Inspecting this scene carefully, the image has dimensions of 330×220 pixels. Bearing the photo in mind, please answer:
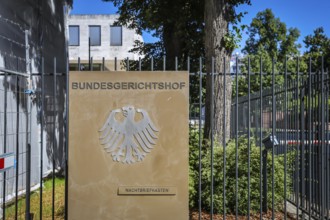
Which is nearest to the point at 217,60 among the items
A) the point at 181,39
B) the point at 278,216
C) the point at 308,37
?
the point at 278,216

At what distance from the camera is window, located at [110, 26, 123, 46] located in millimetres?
44188

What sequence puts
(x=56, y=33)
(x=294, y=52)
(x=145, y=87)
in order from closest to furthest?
(x=145, y=87)
(x=56, y=33)
(x=294, y=52)

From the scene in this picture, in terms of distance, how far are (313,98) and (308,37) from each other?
1932 inches

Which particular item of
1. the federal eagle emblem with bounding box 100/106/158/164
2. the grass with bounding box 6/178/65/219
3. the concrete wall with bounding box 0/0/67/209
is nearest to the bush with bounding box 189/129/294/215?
the federal eagle emblem with bounding box 100/106/158/164

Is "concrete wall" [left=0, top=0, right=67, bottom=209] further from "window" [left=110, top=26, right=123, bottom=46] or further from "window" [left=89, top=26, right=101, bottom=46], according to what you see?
"window" [left=89, top=26, right=101, bottom=46]

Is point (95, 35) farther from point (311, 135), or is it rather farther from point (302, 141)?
point (311, 135)

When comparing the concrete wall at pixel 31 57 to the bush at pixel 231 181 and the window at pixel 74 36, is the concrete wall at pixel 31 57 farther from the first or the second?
the window at pixel 74 36

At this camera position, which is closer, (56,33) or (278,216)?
(278,216)

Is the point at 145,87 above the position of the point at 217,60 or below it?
below

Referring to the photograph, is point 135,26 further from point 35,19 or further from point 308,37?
point 308,37

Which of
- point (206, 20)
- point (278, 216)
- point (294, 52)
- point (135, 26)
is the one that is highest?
point (294, 52)

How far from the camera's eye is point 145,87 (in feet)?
17.6

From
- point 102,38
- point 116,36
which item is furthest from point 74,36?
point 116,36

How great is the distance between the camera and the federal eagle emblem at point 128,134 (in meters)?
5.34
